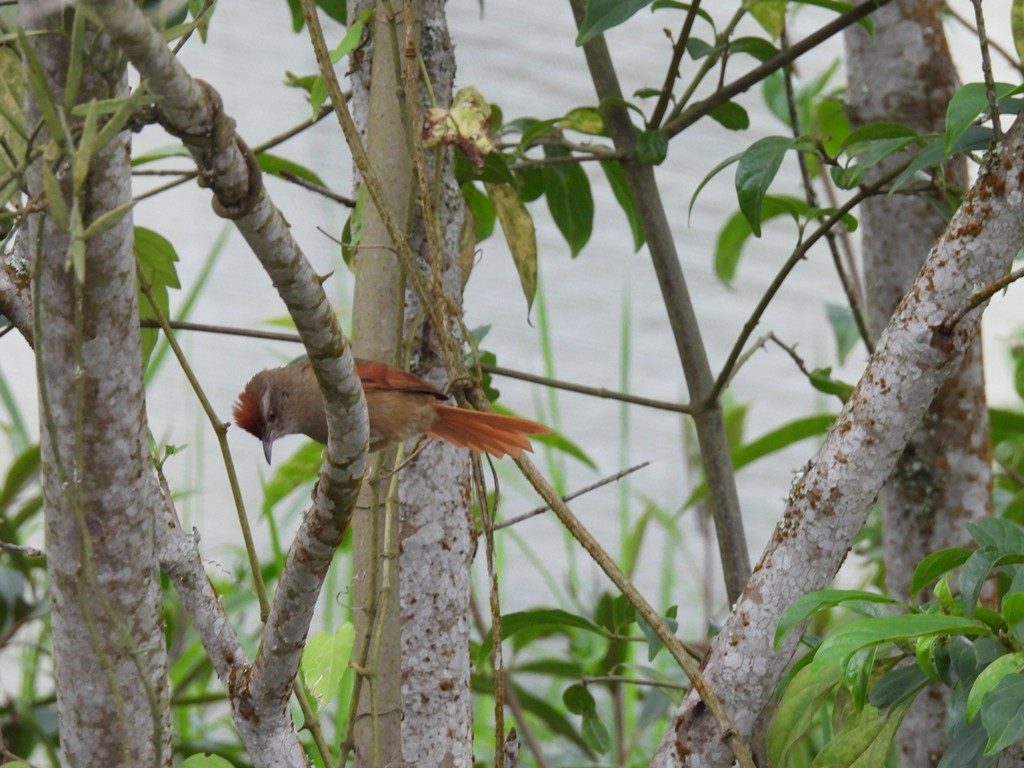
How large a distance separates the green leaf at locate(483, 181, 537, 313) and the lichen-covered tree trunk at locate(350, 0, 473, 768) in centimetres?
20

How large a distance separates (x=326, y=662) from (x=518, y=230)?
78cm

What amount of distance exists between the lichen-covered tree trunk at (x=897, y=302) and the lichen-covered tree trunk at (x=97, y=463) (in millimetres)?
1218

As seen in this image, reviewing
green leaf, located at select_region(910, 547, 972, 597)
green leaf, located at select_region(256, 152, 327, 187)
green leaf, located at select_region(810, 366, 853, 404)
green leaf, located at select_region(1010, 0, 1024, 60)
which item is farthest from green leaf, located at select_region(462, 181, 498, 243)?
green leaf, located at select_region(910, 547, 972, 597)

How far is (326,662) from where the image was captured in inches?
45.0

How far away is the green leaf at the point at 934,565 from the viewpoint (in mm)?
1152

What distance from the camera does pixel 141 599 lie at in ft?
3.30

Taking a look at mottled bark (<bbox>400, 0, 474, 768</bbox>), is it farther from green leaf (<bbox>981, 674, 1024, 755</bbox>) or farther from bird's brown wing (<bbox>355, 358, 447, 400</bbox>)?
green leaf (<bbox>981, 674, 1024, 755</bbox>)

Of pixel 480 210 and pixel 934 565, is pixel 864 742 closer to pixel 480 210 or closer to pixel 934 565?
pixel 934 565

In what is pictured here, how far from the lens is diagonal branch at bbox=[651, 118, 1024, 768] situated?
116 centimetres

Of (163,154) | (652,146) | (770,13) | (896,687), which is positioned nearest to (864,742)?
(896,687)

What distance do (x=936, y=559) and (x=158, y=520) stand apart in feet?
2.39

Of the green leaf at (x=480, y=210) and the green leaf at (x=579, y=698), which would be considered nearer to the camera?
the green leaf at (x=579, y=698)

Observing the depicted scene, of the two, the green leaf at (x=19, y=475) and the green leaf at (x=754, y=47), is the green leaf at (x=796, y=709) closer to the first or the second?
the green leaf at (x=754, y=47)

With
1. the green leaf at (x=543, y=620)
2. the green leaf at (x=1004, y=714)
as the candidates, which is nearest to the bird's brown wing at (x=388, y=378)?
the green leaf at (x=543, y=620)
